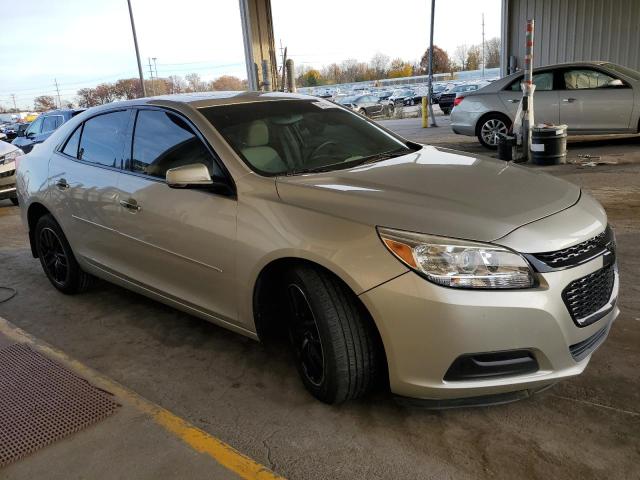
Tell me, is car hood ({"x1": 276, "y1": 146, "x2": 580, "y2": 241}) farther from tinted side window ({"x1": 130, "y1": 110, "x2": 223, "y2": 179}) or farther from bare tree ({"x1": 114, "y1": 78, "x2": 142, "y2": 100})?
bare tree ({"x1": 114, "y1": 78, "x2": 142, "y2": 100})

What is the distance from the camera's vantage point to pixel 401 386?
244 centimetres

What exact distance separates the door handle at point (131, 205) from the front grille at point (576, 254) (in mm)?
2287

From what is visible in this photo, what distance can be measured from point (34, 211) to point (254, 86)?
12959mm

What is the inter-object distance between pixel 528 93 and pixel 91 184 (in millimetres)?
7723

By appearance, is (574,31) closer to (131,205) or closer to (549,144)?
(549,144)

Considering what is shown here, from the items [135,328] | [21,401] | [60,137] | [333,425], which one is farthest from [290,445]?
[60,137]

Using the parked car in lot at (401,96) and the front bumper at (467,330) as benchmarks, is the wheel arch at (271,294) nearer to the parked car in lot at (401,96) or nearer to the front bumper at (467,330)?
the front bumper at (467,330)

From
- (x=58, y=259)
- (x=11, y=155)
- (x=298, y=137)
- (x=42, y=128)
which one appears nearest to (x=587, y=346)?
(x=298, y=137)

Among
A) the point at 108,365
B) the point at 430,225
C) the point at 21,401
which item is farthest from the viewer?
the point at 108,365

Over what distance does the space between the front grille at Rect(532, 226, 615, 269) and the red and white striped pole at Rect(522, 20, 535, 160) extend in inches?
291

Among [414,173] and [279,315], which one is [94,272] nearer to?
[279,315]

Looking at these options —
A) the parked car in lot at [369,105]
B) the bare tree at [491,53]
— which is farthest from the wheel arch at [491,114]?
the bare tree at [491,53]

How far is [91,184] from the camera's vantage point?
3.89 meters

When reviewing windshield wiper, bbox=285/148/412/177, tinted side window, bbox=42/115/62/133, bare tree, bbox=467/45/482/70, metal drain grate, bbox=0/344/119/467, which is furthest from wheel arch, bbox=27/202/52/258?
bare tree, bbox=467/45/482/70
